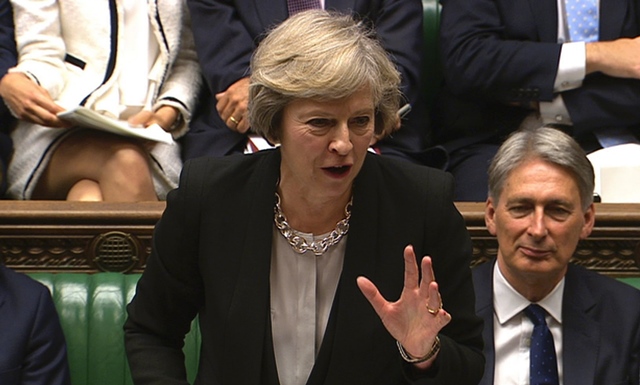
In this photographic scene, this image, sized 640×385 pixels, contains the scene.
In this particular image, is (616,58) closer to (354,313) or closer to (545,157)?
(545,157)

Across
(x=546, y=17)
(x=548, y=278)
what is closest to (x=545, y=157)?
(x=548, y=278)

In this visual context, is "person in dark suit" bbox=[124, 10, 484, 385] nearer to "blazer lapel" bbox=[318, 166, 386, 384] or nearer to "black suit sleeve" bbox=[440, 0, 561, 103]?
"blazer lapel" bbox=[318, 166, 386, 384]

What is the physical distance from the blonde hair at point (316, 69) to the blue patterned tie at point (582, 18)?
128cm

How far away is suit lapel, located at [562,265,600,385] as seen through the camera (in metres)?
2.04

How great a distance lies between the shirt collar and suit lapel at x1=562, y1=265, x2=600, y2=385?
18 mm

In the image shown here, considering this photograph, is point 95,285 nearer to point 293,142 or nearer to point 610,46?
point 293,142

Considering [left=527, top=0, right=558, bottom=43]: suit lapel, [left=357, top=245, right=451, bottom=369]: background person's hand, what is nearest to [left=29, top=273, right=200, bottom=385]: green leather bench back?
[left=357, top=245, right=451, bottom=369]: background person's hand

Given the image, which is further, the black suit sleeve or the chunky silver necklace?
the black suit sleeve

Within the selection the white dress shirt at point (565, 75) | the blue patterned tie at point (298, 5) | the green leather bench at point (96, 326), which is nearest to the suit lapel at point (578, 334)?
the green leather bench at point (96, 326)

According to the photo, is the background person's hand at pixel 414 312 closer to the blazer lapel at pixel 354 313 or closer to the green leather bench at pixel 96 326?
the blazer lapel at pixel 354 313

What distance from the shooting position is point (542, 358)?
209 cm

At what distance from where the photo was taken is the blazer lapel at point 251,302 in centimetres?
152

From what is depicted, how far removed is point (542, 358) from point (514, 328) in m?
0.09

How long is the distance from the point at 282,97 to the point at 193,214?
23 centimetres
